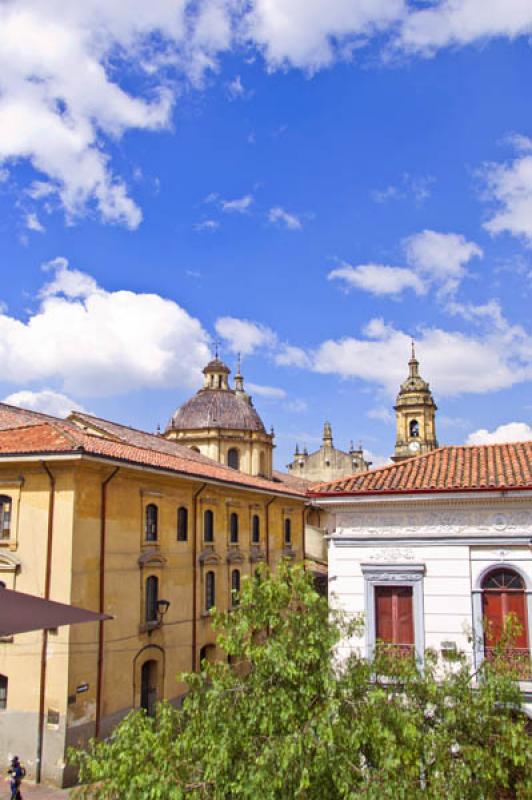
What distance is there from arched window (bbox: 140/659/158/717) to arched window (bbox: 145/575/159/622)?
136 cm

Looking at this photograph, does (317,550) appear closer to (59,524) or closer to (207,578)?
(207,578)

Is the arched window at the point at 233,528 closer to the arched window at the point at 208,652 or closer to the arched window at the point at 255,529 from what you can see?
the arched window at the point at 255,529

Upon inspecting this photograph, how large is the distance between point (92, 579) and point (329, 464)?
160ft

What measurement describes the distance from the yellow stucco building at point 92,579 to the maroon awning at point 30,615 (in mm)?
9306

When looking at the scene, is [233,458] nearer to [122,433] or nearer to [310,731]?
[122,433]

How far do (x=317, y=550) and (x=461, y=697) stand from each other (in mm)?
32013

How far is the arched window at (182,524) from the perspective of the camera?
920 inches

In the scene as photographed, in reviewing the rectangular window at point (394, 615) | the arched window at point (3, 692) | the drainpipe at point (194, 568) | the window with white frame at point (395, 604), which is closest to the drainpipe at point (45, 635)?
the arched window at point (3, 692)

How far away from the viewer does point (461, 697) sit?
23.8 feet

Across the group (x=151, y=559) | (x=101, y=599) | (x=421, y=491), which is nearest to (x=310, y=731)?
(x=421, y=491)

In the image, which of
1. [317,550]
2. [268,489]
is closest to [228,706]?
[268,489]

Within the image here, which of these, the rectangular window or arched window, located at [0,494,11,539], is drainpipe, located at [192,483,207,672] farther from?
the rectangular window

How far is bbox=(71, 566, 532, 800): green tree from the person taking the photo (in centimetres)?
650

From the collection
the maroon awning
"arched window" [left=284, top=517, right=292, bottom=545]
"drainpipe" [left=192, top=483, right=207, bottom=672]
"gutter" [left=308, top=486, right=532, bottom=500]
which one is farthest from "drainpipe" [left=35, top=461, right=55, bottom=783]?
"arched window" [left=284, top=517, right=292, bottom=545]
